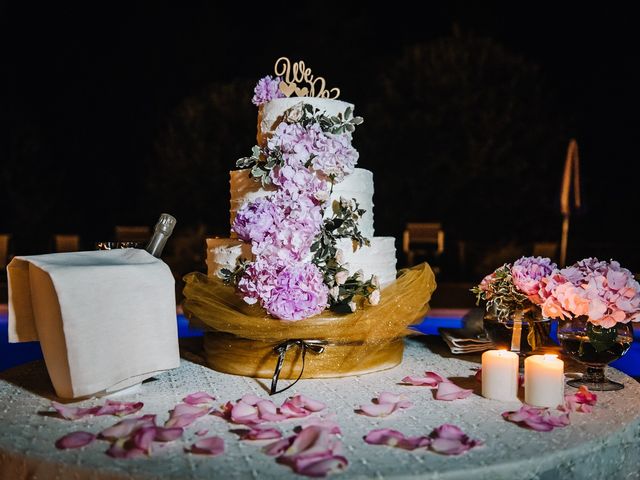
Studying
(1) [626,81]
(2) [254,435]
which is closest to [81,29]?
(1) [626,81]

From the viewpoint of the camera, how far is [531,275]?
2.27 meters

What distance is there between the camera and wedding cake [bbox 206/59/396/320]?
2154mm

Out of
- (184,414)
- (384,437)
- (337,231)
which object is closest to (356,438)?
(384,437)

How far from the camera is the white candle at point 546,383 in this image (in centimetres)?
190

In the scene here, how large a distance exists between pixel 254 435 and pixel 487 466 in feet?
1.88

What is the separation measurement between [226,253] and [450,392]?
99 centimetres

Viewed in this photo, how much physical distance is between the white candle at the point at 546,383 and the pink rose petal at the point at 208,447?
976 mm

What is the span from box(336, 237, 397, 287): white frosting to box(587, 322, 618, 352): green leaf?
30.5 inches

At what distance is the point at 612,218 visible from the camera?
11.2 m

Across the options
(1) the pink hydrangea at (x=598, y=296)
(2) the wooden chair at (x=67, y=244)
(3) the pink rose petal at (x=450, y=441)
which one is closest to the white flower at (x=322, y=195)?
(1) the pink hydrangea at (x=598, y=296)

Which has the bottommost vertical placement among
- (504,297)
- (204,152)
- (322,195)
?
(504,297)

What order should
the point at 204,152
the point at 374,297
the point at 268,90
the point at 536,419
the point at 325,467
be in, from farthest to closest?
the point at 204,152 → the point at 268,90 → the point at 374,297 → the point at 536,419 → the point at 325,467

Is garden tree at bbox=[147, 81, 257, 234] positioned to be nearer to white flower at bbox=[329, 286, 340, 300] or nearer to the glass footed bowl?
white flower at bbox=[329, 286, 340, 300]

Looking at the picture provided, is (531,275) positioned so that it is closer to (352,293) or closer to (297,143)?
(352,293)
